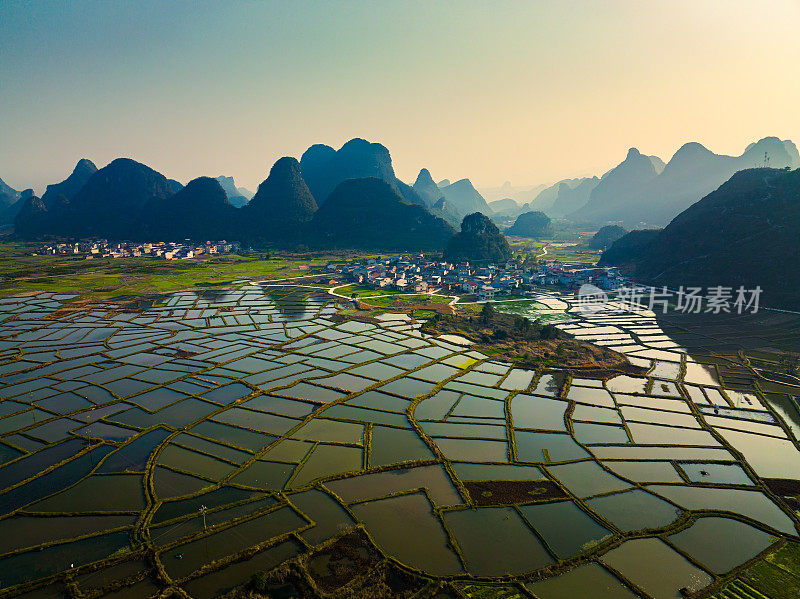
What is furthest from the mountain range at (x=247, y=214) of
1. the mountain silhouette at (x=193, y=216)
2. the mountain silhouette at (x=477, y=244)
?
the mountain silhouette at (x=477, y=244)

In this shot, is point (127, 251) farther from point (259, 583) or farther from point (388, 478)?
point (259, 583)

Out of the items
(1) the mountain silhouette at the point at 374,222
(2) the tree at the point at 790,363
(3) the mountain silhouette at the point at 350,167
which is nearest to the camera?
(2) the tree at the point at 790,363

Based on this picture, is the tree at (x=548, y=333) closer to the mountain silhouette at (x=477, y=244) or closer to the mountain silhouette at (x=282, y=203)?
the mountain silhouette at (x=477, y=244)

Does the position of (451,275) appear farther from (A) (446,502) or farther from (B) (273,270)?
(A) (446,502)

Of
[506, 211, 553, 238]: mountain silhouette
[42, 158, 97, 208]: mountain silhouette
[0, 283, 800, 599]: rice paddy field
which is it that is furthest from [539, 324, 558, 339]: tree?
[42, 158, 97, 208]: mountain silhouette

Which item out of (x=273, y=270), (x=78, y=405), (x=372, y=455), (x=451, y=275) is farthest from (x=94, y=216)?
(x=372, y=455)

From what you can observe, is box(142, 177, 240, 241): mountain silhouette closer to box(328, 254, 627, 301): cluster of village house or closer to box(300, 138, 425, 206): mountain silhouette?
box(300, 138, 425, 206): mountain silhouette
